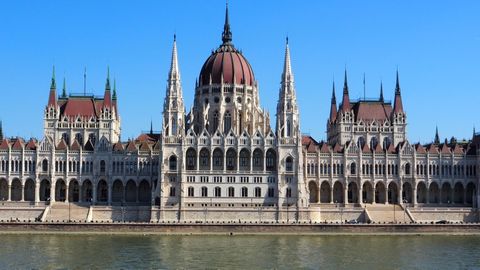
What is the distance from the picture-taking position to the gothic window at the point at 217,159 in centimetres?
13088

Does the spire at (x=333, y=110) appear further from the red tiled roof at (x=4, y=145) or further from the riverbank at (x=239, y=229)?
the red tiled roof at (x=4, y=145)

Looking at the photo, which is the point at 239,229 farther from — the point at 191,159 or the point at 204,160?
the point at 191,159

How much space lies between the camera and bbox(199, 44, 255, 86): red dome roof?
143500 mm

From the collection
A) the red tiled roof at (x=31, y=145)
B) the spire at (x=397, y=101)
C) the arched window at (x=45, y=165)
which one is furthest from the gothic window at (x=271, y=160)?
the red tiled roof at (x=31, y=145)

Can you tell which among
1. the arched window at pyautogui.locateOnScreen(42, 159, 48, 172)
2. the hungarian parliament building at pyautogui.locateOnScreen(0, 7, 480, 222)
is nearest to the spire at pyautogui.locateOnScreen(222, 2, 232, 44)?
the hungarian parliament building at pyautogui.locateOnScreen(0, 7, 480, 222)

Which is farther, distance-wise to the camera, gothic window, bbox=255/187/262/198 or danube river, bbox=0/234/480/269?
gothic window, bbox=255/187/262/198

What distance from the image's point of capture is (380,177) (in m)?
137

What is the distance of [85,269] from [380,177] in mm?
72023

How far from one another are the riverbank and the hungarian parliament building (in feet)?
28.6

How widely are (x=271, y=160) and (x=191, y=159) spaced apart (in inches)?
506

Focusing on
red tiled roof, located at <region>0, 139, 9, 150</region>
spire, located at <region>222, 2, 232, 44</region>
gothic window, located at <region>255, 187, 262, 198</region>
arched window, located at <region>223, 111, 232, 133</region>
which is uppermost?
spire, located at <region>222, 2, 232, 44</region>

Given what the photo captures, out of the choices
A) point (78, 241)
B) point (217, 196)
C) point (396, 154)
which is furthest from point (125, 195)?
point (396, 154)

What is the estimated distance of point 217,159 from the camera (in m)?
132

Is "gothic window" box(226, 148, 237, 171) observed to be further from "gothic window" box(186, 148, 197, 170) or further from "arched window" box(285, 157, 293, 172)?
"arched window" box(285, 157, 293, 172)
